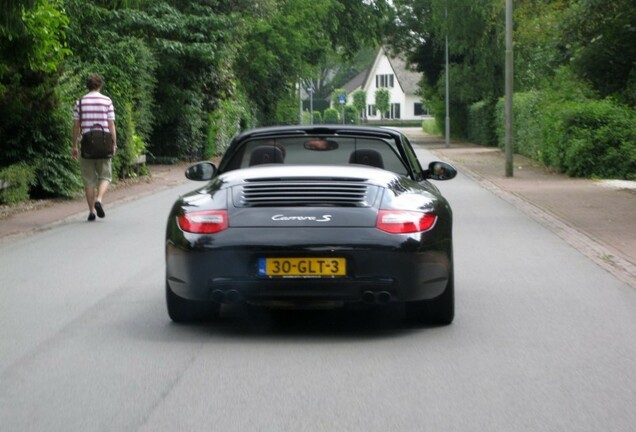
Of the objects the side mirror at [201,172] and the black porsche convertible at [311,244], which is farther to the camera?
the side mirror at [201,172]

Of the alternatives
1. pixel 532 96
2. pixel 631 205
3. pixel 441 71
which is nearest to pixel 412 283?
pixel 631 205

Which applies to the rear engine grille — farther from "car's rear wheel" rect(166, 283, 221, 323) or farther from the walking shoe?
the walking shoe

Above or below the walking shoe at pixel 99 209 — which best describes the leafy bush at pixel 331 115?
below

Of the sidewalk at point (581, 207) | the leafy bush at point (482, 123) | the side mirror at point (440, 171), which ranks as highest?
the side mirror at point (440, 171)

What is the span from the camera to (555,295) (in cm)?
955

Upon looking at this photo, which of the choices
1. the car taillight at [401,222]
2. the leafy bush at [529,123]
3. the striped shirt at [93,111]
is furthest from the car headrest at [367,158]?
the leafy bush at [529,123]

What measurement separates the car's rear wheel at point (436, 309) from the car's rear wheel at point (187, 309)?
1.28 meters

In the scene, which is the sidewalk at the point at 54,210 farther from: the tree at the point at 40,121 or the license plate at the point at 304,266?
the license plate at the point at 304,266

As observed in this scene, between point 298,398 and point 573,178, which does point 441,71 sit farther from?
point 298,398

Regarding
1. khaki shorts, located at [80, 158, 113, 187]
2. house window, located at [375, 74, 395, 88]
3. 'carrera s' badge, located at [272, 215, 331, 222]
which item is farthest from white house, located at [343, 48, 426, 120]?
'carrera s' badge, located at [272, 215, 331, 222]

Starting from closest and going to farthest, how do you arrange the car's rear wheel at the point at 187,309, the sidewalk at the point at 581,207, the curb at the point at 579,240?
the car's rear wheel at the point at 187,309
the curb at the point at 579,240
the sidewalk at the point at 581,207

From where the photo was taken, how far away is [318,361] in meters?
6.82

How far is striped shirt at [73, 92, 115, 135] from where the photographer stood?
16.1 metres

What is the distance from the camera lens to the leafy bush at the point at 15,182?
1800 centimetres
